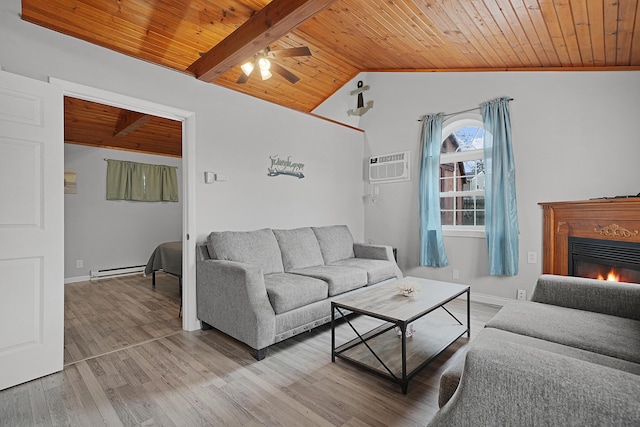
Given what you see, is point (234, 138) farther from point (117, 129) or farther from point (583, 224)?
point (583, 224)

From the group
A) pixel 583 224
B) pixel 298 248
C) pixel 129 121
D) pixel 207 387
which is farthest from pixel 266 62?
pixel 583 224

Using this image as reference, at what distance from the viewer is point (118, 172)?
18.5 feet

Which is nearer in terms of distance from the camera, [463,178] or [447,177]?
[463,178]

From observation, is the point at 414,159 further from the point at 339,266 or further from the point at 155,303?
the point at 155,303

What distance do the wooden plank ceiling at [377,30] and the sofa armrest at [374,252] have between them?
2352mm

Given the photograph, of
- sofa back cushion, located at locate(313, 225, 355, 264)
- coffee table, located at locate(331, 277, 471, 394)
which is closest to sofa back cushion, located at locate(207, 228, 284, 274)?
sofa back cushion, located at locate(313, 225, 355, 264)

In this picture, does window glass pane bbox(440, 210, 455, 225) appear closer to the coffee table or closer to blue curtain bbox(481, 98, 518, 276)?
blue curtain bbox(481, 98, 518, 276)

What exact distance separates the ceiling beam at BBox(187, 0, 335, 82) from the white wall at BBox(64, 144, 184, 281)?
3507 mm

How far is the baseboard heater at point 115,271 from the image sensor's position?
530cm

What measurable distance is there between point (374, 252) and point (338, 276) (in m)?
1.12

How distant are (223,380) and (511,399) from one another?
1.78 metres

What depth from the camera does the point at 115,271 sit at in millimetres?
5551

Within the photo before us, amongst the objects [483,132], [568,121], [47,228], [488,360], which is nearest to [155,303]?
[47,228]

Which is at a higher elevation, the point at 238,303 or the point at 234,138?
the point at 234,138
